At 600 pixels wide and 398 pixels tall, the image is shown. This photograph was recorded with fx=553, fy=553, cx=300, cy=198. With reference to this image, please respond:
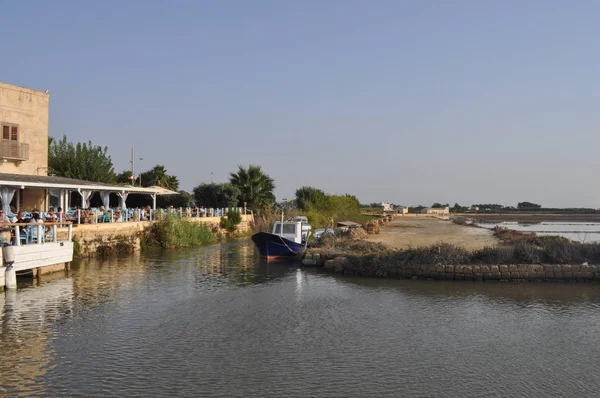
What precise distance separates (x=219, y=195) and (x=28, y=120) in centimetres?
2400

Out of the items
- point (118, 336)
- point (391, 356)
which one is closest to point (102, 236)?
point (118, 336)

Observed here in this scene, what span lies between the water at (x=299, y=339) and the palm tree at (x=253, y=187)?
3731 cm

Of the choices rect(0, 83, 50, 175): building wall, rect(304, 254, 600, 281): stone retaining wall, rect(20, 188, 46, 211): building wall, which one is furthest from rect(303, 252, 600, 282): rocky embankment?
rect(0, 83, 50, 175): building wall

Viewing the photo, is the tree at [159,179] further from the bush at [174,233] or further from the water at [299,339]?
the water at [299,339]

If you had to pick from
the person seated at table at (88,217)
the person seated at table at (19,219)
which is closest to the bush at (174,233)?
the person seated at table at (88,217)

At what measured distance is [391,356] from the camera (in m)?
11.0

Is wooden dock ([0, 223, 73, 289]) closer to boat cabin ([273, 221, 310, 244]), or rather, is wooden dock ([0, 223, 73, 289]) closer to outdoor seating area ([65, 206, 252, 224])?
outdoor seating area ([65, 206, 252, 224])

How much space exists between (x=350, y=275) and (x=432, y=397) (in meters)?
14.0

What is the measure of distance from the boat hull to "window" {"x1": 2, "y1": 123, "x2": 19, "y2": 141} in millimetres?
14729

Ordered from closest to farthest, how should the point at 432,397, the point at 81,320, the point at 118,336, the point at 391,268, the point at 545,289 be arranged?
the point at 432,397, the point at 118,336, the point at 81,320, the point at 545,289, the point at 391,268

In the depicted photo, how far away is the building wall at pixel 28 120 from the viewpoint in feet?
100

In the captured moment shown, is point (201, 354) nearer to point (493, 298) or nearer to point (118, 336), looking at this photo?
point (118, 336)

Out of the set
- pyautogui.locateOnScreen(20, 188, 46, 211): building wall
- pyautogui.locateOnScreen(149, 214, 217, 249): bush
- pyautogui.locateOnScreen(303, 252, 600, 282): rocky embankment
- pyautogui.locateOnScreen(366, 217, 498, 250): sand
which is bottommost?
pyautogui.locateOnScreen(303, 252, 600, 282): rocky embankment

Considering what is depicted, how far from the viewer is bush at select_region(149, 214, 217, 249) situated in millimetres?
34688
